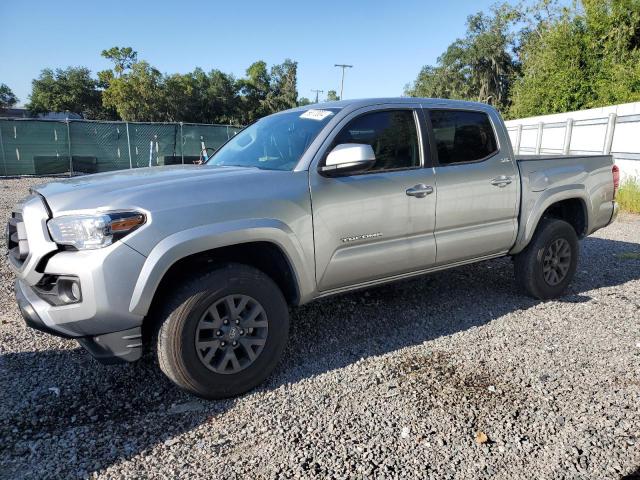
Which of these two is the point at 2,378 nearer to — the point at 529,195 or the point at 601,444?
the point at 601,444

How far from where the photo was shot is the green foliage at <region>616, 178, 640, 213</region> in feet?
33.4

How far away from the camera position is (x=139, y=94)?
4666 centimetres

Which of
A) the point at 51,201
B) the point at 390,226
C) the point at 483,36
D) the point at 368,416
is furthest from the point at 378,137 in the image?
the point at 483,36

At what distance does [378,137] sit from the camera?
3.51 m

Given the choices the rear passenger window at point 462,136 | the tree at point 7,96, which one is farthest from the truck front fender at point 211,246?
the tree at point 7,96

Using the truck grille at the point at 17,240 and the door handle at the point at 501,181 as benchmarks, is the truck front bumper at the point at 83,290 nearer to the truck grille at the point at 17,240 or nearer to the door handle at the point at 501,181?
the truck grille at the point at 17,240

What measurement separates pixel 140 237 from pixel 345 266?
1400 mm

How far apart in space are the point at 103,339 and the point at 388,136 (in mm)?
2419

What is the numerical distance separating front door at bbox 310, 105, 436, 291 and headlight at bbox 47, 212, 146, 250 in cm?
116

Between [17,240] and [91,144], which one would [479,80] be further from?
[17,240]

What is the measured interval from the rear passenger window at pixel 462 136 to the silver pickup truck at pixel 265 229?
0.01 meters

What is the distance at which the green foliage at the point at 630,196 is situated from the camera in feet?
33.4

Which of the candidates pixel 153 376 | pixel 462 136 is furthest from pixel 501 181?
pixel 153 376

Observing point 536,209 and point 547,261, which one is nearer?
point 536,209
